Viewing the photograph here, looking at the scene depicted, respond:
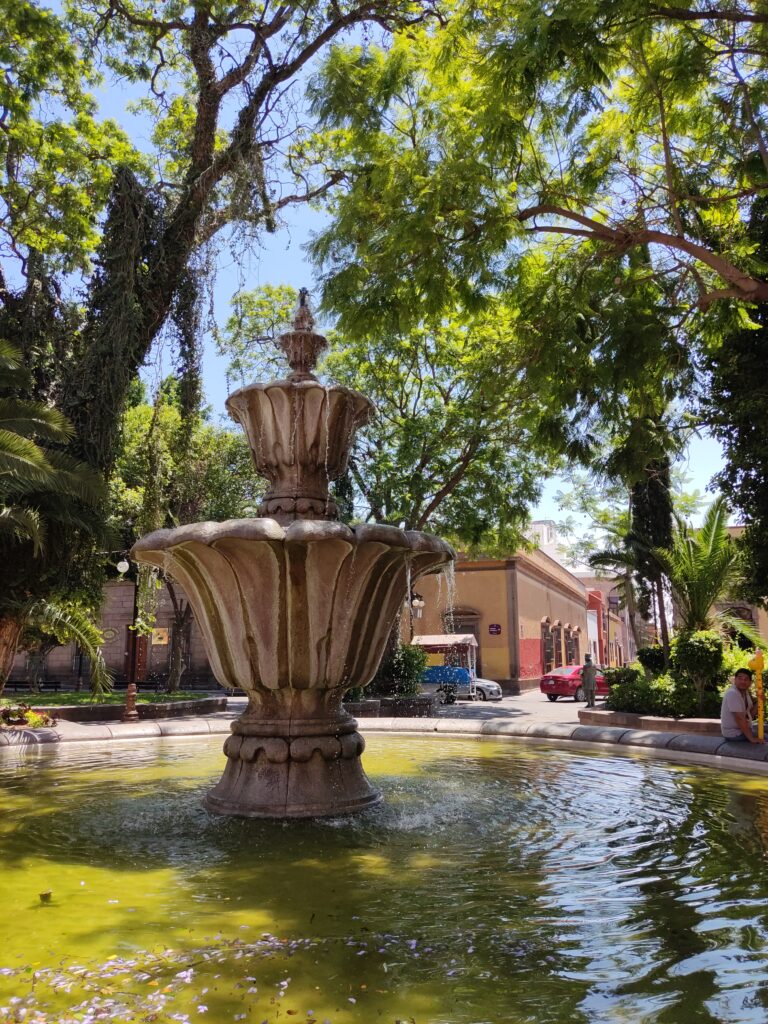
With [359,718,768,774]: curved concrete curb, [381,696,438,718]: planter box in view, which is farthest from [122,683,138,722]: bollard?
[381,696,438,718]: planter box

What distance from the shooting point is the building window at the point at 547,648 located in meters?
37.7

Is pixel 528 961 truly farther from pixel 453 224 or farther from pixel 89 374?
pixel 89 374

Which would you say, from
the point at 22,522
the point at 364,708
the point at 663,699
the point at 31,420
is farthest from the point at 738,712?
the point at 31,420

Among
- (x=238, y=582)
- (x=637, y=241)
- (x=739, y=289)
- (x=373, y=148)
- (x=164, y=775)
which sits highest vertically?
(x=373, y=148)

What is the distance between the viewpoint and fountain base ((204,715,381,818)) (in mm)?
5215

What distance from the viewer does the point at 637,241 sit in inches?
281

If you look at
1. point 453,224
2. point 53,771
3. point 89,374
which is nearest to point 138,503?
point 89,374

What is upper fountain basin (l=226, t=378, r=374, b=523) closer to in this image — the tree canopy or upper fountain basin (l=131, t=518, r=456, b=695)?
upper fountain basin (l=131, t=518, r=456, b=695)

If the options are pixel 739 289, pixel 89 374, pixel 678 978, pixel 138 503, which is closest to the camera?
pixel 678 978

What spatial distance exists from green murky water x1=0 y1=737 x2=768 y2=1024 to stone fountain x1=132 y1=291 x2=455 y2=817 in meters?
0.37

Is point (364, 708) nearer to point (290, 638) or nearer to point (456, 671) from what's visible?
point (290, 638)

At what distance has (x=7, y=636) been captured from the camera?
12125 millimetres

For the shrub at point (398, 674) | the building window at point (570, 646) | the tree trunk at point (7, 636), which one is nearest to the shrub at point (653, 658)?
the shrub at point (398, 674)

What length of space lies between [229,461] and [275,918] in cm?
2084
